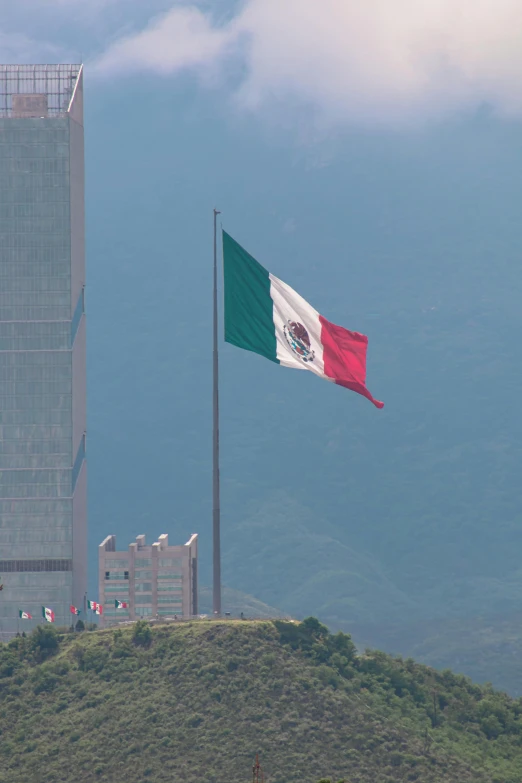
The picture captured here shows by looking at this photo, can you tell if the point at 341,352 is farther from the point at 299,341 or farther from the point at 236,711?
the point at 236,711

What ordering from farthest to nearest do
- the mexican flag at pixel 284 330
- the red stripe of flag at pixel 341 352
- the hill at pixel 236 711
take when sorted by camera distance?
the hill at pixel 236 711 → the mexican flag at pixel 284 330 → the red stripe of flag at pixel 341 352

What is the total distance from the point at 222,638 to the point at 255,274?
3925 cm

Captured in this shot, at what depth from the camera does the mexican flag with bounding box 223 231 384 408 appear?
494 feet

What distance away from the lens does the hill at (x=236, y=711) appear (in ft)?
504

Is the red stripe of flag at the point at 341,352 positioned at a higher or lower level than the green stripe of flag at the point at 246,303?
lower

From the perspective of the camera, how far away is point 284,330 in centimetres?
15188

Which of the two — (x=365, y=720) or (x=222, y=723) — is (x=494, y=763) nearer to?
(x=365, y=720)

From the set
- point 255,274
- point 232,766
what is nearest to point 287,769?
point 232,766

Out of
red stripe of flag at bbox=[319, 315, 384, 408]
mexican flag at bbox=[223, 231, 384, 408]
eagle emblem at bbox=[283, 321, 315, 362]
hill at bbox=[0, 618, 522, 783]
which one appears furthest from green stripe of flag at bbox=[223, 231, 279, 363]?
hill at bbox=[0, 618, 522, 783]

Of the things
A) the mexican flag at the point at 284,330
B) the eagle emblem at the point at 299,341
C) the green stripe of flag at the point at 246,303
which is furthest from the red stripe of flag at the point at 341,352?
the green stripe of flag at the point at 246,303

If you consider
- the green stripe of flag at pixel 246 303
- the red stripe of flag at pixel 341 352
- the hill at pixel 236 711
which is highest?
the green stripe of flag at pixel 246 303

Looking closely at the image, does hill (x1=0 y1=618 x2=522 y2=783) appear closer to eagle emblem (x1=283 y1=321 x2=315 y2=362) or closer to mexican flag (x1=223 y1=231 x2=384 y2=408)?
mexican flag (x1=223 y1=231 x2=384 y2=408)

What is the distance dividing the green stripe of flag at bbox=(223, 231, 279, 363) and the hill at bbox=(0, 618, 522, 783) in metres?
33.3

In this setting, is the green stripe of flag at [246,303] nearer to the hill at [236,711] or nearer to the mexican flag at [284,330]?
the mexican flag at [284,330]
